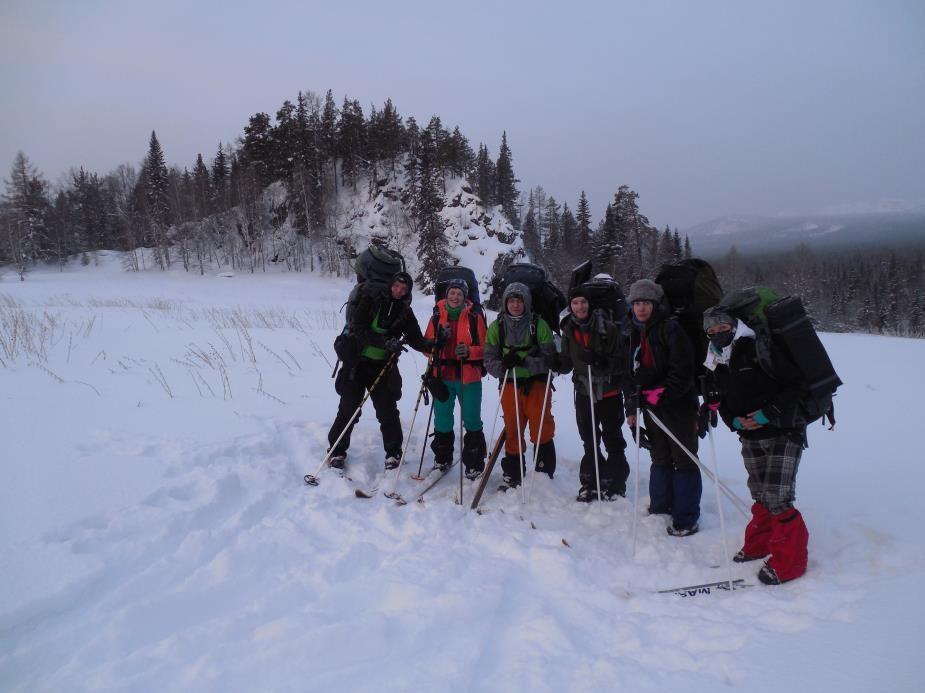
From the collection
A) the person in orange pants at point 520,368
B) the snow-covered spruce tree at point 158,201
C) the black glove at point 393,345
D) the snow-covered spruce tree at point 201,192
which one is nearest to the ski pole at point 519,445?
the person in orange pants at point 520,368

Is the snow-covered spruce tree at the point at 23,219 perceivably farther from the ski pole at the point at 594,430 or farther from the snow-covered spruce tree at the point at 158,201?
the ski pole at the point at 594,430

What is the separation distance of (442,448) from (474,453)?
0.38 m

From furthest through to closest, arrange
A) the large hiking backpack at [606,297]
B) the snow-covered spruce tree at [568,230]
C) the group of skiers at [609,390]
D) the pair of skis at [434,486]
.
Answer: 1. the snow-covered spruce tree at [568,230]
2. the large hiking backpack at [606,297]
3. the pair of skis at [434,486]
4. the group of skiers at [609,390]

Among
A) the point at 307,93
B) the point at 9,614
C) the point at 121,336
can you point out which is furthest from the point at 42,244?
the point at 9,614

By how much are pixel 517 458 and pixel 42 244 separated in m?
55.8

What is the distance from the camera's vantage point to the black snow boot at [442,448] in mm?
5309

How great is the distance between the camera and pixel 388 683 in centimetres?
230

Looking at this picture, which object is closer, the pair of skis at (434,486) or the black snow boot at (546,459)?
the pair of skis at (434,486)

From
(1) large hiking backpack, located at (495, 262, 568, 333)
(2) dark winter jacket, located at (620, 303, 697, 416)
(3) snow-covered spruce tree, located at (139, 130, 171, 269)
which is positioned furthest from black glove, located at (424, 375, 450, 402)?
(3) snow-covered spruce tree, located at (139, 130, 171, 269)

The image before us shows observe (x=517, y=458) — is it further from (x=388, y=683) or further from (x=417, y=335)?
(x=388, y=683)

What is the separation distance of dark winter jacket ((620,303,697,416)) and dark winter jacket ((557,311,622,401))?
4.4 inches

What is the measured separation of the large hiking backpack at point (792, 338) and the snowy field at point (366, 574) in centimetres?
121

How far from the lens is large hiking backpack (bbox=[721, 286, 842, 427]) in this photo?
3201 millimetres

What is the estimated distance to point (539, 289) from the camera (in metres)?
5.25
